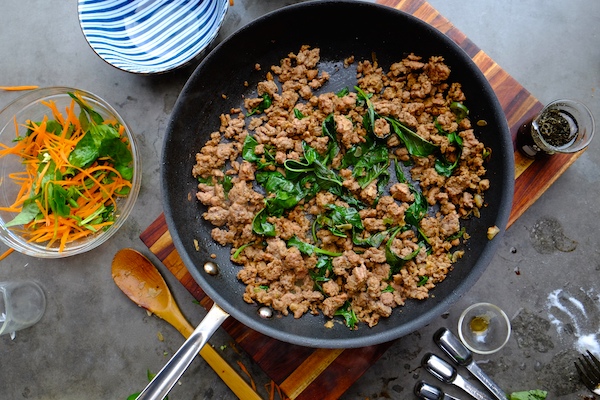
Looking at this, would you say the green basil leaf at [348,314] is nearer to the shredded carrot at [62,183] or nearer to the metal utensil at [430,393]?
the metal utensil at [430,393]

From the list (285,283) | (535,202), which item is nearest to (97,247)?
(285,283)

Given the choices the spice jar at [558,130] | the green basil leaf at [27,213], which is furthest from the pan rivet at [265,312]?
the spice jar at [558,130]

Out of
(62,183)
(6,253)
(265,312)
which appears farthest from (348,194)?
(6,253)

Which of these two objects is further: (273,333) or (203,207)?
(203,207)

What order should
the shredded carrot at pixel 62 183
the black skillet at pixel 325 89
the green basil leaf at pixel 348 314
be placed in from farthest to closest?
the shredded carrot at pixel 62 183 < the green basil leaf at pixel 348 314 < the black skillet at pixel 325 89

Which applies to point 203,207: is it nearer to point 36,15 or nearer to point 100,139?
point 100,139

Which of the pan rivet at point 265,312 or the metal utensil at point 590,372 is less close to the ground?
the metal utensil at point 590,372

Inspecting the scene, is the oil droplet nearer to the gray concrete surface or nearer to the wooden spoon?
the gray concrete surface

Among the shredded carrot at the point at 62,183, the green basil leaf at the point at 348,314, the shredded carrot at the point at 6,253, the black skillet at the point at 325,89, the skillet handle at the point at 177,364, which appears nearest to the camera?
the skillet handle at the point at 177,364
